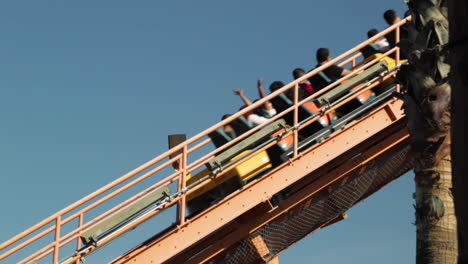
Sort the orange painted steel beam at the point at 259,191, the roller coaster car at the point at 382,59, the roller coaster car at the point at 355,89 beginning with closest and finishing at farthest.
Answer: the orange painted steel beam at the point at 259,191, the roller coaster car at the point at 355,89, the roller coaster car at the point at 382,59

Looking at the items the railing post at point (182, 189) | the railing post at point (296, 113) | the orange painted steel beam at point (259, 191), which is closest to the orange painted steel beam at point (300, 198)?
the orange painted steel beam at point (259, 191)

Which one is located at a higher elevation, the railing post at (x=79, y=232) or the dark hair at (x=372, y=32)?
the dark hair at (x=372, y=32)

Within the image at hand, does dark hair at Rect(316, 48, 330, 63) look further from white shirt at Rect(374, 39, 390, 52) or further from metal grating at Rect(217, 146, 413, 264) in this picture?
metal grating at Rect(217, 146, 413, 264)

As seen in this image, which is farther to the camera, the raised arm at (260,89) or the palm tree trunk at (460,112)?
the raised arm at (260,89)

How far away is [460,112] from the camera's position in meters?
2.79

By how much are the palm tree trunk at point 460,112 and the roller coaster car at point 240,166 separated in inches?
312

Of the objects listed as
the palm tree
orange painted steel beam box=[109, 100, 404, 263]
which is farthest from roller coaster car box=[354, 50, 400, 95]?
the palm tree

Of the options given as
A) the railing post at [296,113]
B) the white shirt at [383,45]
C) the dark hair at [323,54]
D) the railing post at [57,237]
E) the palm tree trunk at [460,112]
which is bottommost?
the palm tree trunk at [460,112]

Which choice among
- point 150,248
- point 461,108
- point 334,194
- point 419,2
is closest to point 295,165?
point 334,194

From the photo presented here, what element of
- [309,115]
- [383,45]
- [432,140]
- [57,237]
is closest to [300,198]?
[309,115]

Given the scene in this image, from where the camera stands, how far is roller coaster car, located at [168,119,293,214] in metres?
10.8

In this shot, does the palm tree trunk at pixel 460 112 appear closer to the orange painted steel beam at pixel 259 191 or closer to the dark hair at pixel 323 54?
the orange painted steel beam at pixel 259 191

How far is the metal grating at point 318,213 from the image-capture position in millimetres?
11617

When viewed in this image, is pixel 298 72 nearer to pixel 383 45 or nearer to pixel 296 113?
pixel 383 45
